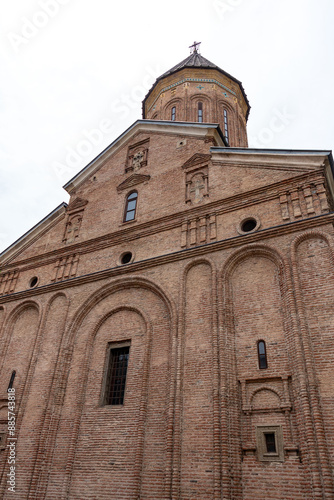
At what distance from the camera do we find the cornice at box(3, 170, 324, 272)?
11.5 metres

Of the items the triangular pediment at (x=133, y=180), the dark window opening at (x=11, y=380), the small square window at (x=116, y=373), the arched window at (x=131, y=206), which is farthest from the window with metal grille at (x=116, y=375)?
the triangular pediment at (x=133, y=180)

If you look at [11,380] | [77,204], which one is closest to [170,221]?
[77,204]

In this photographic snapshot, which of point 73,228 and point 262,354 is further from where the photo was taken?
point 73,228

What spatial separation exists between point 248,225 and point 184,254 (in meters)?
2.16

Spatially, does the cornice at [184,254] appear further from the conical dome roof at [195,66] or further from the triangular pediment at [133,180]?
the conical dome roof at [195,66]

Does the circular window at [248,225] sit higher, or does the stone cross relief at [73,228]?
the stone cross relief at [73,228]

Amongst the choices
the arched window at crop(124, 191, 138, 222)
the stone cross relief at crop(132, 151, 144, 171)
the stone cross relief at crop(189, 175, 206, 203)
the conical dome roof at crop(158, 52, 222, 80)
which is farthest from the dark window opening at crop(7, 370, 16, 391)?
the conical dome roof at crop(158, 52, 222, 80)

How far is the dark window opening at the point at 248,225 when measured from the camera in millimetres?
11534

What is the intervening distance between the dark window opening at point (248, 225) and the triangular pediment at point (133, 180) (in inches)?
198

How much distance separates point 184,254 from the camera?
1201 centimetres

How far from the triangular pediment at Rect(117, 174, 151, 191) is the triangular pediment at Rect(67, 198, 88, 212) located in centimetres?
187

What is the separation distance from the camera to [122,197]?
50.8 ft

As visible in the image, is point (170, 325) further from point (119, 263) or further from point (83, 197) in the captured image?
point (83, 197)

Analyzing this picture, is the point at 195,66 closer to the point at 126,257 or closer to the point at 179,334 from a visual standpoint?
the point at 126,257
